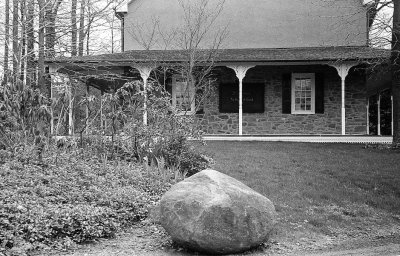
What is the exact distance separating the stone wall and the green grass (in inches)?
159

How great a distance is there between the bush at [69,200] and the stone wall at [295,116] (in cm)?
924

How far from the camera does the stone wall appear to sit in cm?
1744

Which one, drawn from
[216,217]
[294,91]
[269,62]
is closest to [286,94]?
[294,91]

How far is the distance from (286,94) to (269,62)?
1808mm

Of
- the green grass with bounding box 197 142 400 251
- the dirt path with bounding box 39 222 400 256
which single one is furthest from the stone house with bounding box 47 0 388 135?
the dirt path with bounding box 39 222 400 256

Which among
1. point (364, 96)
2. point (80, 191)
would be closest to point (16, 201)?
point (80, 191)

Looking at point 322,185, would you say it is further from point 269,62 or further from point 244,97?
point 244,97

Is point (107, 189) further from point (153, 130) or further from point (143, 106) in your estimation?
point (143, 106)

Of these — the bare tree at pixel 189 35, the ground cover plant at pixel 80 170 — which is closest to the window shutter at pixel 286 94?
the bare tree at pixel 189 35

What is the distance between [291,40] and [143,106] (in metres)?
10.1

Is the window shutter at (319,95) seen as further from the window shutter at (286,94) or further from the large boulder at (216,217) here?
the large boulder at (216,217)

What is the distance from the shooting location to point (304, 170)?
992cm

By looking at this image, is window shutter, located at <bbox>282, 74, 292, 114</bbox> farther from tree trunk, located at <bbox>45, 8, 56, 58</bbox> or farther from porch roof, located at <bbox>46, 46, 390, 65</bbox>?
tree trunk, located at <bbox>45, 8, 56, 58</bbox>

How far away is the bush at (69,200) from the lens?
5391 millimetres
